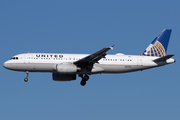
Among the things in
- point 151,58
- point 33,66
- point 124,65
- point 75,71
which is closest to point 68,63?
point 75,71

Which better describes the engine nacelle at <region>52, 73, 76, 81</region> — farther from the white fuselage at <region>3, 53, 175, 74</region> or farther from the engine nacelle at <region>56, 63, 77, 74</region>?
the engine nacelle at <region>56, 63, 77, 74</region>

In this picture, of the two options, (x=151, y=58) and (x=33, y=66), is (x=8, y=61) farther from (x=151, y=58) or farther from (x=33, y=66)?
(x=151, y=58)

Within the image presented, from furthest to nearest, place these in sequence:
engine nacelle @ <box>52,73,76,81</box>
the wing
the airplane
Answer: engine nacelle @ <box>52,73,76,81</box> < the airplane < the wing

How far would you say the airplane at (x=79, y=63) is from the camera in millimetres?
45594

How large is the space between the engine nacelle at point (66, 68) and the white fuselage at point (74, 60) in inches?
38.8

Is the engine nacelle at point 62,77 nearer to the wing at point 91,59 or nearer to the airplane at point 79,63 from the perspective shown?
the airplane at point 79,63

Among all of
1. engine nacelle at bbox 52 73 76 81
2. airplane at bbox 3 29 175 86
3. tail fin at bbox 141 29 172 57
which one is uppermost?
tail fin at bbox 141 29 172 57

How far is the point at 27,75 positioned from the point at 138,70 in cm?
1520

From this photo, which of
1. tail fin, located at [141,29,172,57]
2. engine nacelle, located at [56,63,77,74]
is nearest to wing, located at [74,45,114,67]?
engine nacelle, located at [56,63,77,74]

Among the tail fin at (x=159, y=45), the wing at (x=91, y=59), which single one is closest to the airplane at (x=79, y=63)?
the wing at (x=91, y=59)

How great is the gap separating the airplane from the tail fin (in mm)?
1169

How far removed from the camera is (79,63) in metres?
45.8

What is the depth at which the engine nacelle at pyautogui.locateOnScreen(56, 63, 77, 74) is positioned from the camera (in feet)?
147

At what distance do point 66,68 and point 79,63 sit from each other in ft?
6.35
